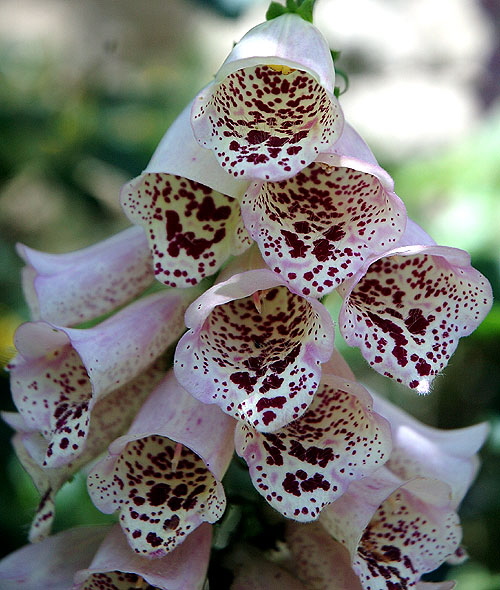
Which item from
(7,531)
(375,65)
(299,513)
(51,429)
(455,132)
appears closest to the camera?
(299,513)

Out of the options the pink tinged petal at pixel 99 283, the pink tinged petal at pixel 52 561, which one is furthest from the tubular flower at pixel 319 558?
the pink tinged petal at pixel 99 283

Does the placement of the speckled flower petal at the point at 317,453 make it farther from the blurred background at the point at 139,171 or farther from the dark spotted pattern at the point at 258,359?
the blurred background at the point at 139,171

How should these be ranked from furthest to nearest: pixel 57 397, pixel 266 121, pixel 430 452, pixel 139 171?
pixel 139 171 → pixel 430 452 → pixel 57 397 → pixel 266 121

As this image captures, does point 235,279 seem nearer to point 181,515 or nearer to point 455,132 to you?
point 181,515

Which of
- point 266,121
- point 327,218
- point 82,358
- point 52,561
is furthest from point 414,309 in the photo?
point 52,561

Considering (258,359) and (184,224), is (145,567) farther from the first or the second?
(184,224)

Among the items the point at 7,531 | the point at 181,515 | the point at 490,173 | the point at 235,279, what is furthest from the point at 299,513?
the point at 490,173

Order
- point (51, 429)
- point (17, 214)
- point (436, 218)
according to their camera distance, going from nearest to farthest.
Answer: point (51, 429) < point (436, 218) < point (17, 214)
